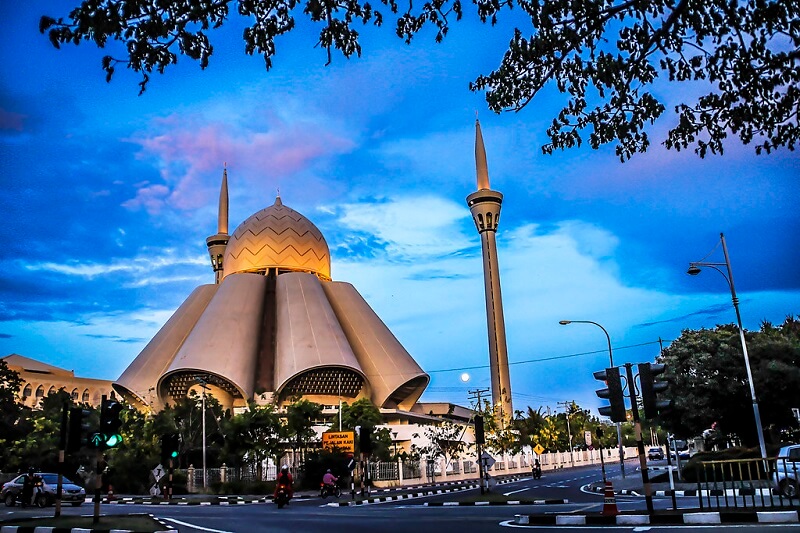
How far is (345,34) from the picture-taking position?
7.98 metres

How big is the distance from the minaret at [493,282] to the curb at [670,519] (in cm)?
4544

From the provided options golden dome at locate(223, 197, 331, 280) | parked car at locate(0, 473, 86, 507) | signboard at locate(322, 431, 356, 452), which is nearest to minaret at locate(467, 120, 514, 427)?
golden dome at locate(223, 197, 331, 280)

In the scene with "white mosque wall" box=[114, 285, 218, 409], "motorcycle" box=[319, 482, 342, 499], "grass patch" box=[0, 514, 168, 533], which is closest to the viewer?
"grass patch" box=[0, 514, 168, 533]

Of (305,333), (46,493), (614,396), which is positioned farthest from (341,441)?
(305,333)

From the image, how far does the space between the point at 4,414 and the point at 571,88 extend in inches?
1638

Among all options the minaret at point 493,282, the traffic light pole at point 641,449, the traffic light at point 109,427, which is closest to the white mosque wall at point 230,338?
the minaret at point 493,282

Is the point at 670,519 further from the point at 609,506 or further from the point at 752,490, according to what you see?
the point at 752,490

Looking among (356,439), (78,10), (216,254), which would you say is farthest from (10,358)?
(78,10)

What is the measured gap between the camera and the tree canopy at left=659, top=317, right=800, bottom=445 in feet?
100.0

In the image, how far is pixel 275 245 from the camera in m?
68.4

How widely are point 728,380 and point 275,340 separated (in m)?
39.7

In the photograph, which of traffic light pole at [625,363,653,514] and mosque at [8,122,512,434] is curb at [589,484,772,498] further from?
mosque at [8,122,512,434]

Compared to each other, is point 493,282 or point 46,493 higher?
point 493,282

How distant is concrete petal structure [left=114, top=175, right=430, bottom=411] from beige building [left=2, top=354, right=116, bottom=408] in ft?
81.7
